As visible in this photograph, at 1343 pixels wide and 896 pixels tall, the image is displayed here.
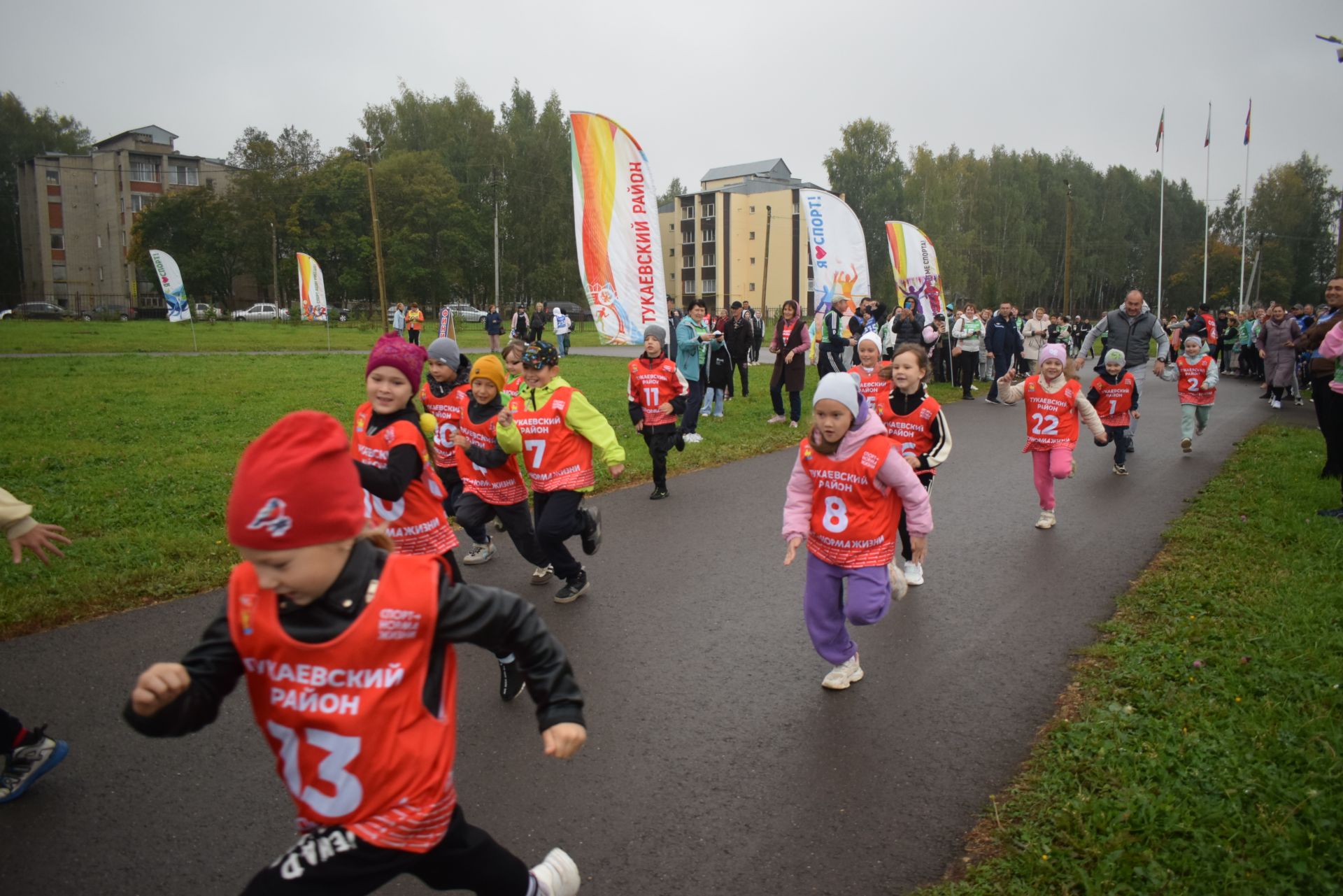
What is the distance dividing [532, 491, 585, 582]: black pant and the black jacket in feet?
11.8

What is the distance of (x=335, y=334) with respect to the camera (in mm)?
44219

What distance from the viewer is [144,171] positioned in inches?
3152

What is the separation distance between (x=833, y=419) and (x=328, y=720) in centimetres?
298

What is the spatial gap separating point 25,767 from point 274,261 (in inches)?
2663

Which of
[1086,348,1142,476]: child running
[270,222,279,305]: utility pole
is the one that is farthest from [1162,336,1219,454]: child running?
[270,222,279,305]: utility pole

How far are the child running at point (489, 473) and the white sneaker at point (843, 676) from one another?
2.32m

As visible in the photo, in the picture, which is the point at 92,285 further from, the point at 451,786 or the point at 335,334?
the point at 451,786

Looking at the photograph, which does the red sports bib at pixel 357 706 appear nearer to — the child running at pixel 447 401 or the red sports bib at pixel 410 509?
the red sports bib at pixel 410 509

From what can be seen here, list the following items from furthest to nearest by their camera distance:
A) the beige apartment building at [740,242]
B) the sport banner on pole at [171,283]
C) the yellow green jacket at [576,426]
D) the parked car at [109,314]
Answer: the beige apartment building at [740,242]
the parked car at [109,314]
the sport banner on pole at [171,283]
the yellow green jacket at [576,426]

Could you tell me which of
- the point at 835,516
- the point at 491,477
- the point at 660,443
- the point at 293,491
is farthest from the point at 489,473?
the point at 293,491

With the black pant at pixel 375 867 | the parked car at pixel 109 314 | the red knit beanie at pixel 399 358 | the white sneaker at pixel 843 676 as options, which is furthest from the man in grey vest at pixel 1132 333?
the parked car at pixel 109 314

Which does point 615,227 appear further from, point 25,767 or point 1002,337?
point 1002,337

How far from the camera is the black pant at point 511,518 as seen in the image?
6375mm

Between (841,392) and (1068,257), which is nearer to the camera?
(841,392)
